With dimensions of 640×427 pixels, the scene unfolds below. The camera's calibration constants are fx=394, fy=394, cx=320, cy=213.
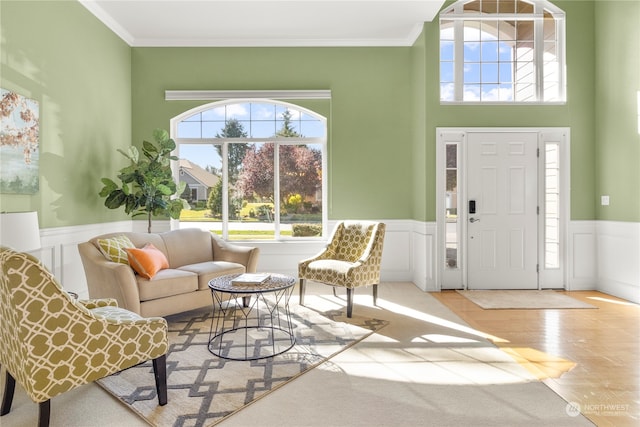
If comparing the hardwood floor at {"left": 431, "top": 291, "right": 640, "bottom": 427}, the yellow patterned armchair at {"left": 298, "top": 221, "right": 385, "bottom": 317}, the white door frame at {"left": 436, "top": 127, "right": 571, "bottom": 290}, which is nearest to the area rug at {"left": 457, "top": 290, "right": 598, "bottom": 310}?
the hardwood floor at {"left": 431, "top": 291, "right": 640, "bottom": 427}

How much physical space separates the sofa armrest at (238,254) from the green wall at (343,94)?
1.79 meters

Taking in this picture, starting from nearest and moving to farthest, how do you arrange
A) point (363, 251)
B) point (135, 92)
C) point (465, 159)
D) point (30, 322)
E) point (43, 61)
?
point (30, 322)
point (43, 61)
point (363, 251)
point (465, 159)
point (135, 92)

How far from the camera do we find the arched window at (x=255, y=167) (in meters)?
5.94

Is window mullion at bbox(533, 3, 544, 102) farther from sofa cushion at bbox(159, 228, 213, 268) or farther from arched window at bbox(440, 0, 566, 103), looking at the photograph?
sofa cushion at bbox(159, 228, 213, 268)

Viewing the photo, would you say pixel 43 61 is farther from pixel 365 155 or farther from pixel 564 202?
pixel 564 202

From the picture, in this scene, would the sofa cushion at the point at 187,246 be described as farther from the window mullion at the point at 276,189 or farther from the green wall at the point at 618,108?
the green wall at the point at 618,108

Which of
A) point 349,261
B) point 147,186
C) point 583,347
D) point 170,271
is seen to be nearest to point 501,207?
point 349,261

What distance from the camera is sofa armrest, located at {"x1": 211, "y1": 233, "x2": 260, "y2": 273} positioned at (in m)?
4.47

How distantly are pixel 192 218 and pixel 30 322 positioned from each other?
13.7 feet

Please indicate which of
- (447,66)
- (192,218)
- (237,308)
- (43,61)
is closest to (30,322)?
(237,308)

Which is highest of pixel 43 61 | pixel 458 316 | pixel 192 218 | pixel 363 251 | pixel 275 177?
Result: pixel 43 61

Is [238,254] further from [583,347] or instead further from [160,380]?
[583,347]

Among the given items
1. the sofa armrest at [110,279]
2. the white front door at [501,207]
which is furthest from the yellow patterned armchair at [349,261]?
the sofa armrest at [110,279]

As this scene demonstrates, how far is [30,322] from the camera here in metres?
1.89
